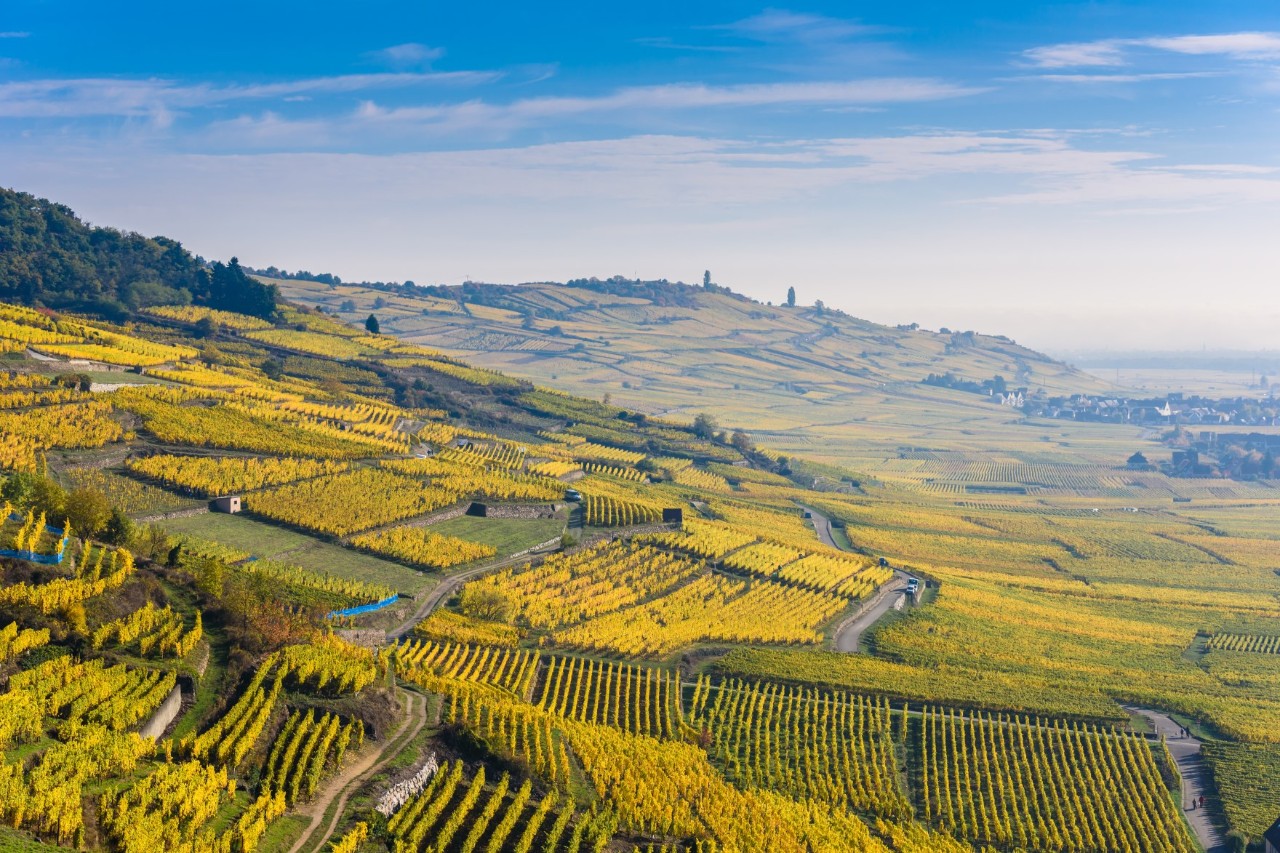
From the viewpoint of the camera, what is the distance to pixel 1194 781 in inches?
2050

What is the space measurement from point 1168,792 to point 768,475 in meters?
86.6

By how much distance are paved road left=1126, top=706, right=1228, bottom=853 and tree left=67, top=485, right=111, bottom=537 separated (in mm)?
45281

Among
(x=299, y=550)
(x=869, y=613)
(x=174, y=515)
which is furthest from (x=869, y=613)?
(x=174, y=515)

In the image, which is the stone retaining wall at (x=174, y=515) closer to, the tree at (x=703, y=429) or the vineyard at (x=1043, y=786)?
the vineyard at (x=1043, y=786)

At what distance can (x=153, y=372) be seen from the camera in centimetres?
9512

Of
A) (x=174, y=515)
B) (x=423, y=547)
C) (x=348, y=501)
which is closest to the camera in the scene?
(x=174, y=515)

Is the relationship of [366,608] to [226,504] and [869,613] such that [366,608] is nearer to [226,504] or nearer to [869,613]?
[226,504]

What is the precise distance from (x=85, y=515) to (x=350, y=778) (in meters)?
19.5

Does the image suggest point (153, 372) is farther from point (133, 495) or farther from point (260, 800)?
point (260, 800)

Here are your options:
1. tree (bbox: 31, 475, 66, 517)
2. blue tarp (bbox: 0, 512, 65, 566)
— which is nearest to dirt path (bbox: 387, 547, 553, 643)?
tree (bbox: 31, 475, 66, 517)

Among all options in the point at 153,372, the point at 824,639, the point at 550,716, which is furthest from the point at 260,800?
the point at 153,372

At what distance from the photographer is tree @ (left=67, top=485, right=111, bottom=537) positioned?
4612 centimetres

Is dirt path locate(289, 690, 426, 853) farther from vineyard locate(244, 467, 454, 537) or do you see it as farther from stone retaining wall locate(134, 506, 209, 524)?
vineyard locate(244, 467, 454, 537)

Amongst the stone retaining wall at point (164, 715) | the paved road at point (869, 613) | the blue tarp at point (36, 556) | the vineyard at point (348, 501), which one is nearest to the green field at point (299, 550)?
the vineyard at point (348, 501)
